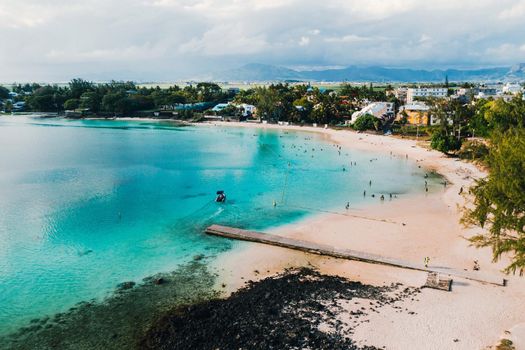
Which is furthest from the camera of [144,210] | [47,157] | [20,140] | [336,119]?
[336,119]

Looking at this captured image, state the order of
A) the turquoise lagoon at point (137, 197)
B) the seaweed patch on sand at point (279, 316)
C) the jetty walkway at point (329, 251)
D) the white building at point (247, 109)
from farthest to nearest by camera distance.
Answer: the white building at point (247, 109), the turquoise lagoon at point (137, 197), the jetty walkway at point (329, 251), the seaweed patch on sand at point (279, 316)

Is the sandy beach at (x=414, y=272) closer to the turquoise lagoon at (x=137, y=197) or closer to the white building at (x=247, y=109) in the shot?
the turquoise lagoon at (x=137, y=197)

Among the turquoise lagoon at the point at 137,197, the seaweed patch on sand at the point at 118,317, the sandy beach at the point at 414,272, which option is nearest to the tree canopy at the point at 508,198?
the sandy beach at the point at 414,272

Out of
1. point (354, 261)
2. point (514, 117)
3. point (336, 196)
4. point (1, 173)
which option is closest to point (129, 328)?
point (354, 261)

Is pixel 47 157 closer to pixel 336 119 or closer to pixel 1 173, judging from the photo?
pixel 1 173

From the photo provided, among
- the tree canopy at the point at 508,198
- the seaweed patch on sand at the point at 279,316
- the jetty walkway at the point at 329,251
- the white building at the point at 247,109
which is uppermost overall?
the white building at the point at 247,109

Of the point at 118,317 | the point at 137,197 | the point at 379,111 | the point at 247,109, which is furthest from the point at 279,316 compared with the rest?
the point at 247,109

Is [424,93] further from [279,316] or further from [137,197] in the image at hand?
[279,316]
